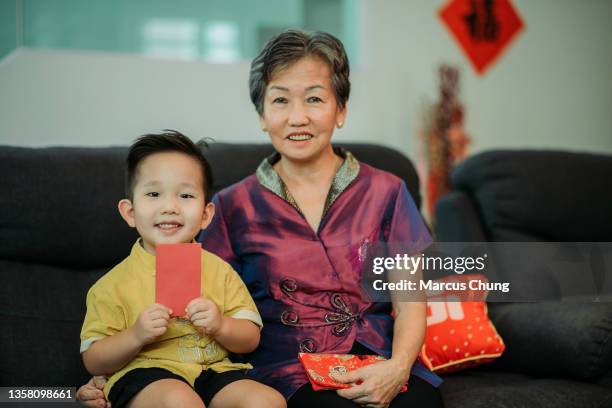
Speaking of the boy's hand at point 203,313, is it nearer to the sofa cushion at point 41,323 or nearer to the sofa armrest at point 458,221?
the sofa cushion at point 41,323

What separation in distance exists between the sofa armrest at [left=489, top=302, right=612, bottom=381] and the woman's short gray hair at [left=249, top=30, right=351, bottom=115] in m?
0.88

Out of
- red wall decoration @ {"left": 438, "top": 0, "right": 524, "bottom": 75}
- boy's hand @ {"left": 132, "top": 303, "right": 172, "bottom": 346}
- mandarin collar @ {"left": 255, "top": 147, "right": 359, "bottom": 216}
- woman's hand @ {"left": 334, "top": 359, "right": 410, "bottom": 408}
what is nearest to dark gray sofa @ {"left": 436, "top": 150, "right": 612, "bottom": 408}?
woman's hand @ {"left": 334, "top": 359, "right": 410, "bottom": 408}

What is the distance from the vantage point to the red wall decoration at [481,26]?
392cm

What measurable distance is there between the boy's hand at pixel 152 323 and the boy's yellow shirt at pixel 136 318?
0.10 metres

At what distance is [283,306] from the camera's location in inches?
62.9

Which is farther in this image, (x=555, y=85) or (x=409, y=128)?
(x=555, y=85)

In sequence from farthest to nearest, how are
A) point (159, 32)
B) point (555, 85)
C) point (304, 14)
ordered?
1. point (555, 85)
2. point (304, 14)
3. point (159, 32)

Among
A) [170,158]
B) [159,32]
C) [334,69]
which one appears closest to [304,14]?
[159,32]

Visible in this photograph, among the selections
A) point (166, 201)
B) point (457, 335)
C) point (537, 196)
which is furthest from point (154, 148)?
point (537, 196)

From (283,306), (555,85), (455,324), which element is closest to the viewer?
(283,306)

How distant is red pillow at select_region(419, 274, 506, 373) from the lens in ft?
6.07

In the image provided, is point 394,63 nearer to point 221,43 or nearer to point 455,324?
point 221,43

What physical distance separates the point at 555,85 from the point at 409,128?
43.6 inches

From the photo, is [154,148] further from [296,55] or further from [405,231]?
[405,231]
